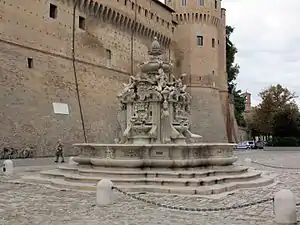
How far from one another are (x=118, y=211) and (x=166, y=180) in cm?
231

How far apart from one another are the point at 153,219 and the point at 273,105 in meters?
39.5

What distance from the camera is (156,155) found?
989 cm

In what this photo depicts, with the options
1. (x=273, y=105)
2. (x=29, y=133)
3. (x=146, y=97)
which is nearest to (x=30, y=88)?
(x=29, y=133)

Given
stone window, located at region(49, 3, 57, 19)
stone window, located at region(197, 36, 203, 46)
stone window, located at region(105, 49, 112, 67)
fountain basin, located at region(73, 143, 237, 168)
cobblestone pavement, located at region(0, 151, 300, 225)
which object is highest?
stone window, located at region(197, 36, 203, 46)

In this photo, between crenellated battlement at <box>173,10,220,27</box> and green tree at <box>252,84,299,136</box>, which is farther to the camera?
green tree at <box>252,84,299,136</box>

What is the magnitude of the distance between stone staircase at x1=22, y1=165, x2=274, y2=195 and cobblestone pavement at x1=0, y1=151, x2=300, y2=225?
1.18 feet

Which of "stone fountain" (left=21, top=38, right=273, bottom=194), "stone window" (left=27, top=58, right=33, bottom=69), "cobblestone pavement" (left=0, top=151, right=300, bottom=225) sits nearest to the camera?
"cobblestone pavement" (left=0, top=151, right=300, bottom=225)

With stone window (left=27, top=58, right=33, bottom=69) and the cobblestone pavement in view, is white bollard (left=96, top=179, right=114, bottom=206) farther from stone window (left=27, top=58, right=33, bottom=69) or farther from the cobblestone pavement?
stone window (left=27, top=58, right=33, bottom=69)

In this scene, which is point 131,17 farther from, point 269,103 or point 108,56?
point 269,103

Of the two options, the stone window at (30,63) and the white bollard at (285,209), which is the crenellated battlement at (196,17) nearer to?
the stone window at (30,63)

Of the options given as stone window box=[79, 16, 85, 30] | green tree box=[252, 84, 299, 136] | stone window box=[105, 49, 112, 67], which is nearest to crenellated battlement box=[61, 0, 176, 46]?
stone window box=[79, 16, 85, 30]

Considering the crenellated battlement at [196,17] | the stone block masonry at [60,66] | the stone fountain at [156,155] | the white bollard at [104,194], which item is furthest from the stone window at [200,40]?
the white bollard at [104,194]

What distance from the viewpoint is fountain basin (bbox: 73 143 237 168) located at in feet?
31.7

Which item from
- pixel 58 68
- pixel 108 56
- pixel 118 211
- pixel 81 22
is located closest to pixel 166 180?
pixel 118 211
